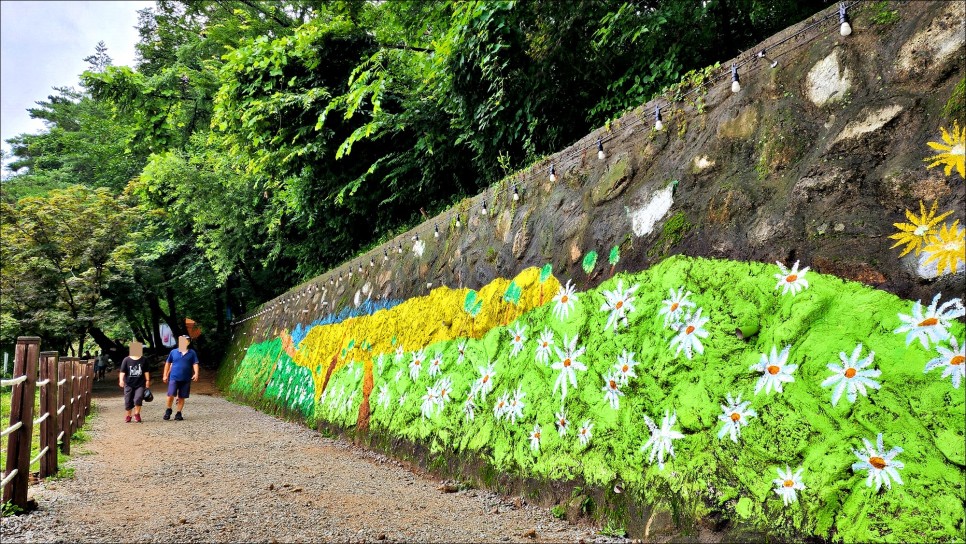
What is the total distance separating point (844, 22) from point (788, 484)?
204 cm

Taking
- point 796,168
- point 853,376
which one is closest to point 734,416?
point 853,376


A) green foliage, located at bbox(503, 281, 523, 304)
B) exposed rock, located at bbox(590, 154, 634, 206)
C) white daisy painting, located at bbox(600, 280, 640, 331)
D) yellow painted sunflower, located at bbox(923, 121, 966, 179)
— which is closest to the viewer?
yellow painted sunflower, located at bbox(923, 121, 966, 179)

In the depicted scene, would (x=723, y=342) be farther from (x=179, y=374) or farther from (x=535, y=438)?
(x=179, y=374)

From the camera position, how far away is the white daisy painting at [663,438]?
2.77 meters

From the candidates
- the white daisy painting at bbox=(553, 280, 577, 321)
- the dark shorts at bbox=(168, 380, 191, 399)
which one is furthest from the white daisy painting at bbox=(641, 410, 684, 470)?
the dark shorts at bbox=(168, 380, 191, 399)

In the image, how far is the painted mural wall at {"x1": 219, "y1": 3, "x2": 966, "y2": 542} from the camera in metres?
2.03

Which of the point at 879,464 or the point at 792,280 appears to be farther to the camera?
the point at 792,280

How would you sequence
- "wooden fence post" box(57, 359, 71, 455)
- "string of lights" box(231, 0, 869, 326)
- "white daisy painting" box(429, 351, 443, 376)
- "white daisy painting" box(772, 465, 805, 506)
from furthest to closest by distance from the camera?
"wooden fence post" box(57, 359, 71, 455) < "white daisy painting" box(429, 351, 443, 376) < "string of lights" box(231, 0, 869, 326) < "white daisy painting" box(772, 465, 805, 506)

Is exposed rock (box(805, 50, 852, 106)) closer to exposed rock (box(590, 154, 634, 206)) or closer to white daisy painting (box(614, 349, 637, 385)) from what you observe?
exposed rock (box(590, 154, 634, 206))

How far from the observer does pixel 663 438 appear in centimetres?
282

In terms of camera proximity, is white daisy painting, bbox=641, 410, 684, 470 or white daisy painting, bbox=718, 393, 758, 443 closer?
white daisy painting, bbox=718, 393, 758, 443

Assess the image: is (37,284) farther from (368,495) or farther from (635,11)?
(635,11)

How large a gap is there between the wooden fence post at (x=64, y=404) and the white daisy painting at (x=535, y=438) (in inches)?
180

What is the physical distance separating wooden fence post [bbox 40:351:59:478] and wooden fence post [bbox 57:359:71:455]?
4.29 feet
